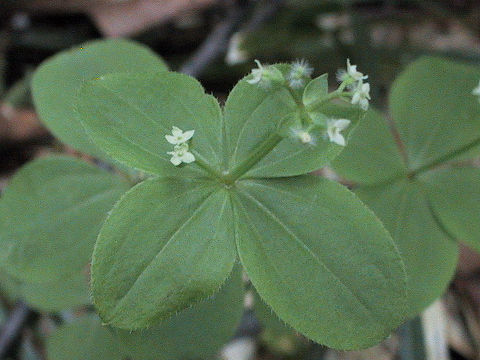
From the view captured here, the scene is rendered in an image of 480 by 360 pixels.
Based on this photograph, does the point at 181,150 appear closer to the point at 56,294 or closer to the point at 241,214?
the point at 241,214

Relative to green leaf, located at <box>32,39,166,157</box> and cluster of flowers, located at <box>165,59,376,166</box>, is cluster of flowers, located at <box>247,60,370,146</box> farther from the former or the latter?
green leaf, located at <box>32,39,166,157</box>

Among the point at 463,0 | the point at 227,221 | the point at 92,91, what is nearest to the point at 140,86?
the point at 92,91

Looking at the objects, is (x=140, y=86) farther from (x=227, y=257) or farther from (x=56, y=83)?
(x=56, y=83)

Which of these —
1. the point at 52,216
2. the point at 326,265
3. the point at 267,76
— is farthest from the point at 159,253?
the point at 52,216

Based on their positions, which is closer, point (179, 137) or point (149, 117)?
point (179, 137)

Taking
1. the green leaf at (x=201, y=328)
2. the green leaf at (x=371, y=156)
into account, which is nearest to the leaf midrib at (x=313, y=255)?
the green leaf at (x=201, y=328)

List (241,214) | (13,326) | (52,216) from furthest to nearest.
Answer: (13,326) < (52,216) < (241,214)
